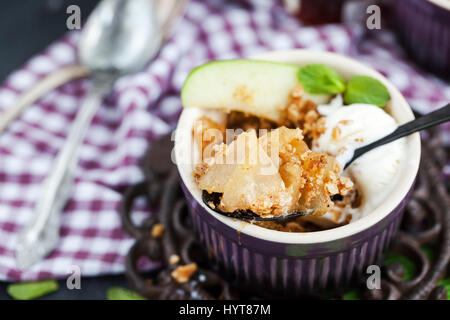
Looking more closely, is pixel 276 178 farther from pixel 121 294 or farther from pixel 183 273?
pixel 121 294

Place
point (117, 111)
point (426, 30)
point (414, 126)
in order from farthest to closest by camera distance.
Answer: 1. point (117, 111)
2. point (426, 30)
3. point (414, 126)

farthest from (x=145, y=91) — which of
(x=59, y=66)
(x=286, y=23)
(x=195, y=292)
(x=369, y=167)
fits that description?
(x=369, y=167)

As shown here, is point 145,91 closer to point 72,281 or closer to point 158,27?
point 158,27

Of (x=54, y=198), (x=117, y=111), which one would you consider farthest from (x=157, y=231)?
(x=117, y=111)

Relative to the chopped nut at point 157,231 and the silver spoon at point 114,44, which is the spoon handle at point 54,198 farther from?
the chopped nut at point 157,231

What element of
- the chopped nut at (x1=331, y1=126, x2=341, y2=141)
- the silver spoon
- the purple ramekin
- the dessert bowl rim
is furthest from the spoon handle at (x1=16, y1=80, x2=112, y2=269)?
the purple ramekin

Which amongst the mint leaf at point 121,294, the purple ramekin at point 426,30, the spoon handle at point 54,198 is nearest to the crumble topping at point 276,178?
the mint leaf at point 121,294

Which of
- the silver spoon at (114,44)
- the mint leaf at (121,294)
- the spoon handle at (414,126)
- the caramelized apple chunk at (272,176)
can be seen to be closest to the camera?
the caramelized apple chunk at (272,176)
